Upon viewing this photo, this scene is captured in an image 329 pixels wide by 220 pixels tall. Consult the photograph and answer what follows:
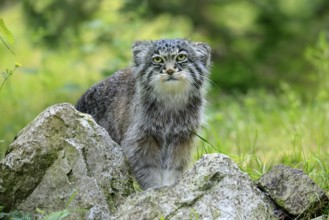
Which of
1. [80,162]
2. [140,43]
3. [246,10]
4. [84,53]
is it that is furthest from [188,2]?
[80,162]

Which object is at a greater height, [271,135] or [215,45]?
[215,45]

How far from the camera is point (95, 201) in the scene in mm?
5129

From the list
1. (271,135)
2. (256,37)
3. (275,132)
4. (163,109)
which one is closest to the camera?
(163,109)

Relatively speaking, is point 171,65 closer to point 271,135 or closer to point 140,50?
point 140,50

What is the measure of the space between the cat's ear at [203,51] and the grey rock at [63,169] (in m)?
1.41

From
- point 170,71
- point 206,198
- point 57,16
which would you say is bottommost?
point 206,198

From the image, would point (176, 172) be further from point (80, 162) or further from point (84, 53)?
point (84, 53)

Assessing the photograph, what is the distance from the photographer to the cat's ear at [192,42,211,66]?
6.47 metres

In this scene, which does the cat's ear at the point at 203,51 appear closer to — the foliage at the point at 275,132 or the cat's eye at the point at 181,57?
the cat's eye at the point at 181,57

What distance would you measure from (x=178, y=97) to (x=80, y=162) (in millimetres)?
1361

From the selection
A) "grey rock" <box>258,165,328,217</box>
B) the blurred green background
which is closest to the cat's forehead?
"grey rock" <box>258,165,328,217</box>

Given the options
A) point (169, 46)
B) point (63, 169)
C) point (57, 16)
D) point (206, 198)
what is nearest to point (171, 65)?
point (169, 46)

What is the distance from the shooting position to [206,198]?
194 inches

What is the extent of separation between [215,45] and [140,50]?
6076 millimetres
